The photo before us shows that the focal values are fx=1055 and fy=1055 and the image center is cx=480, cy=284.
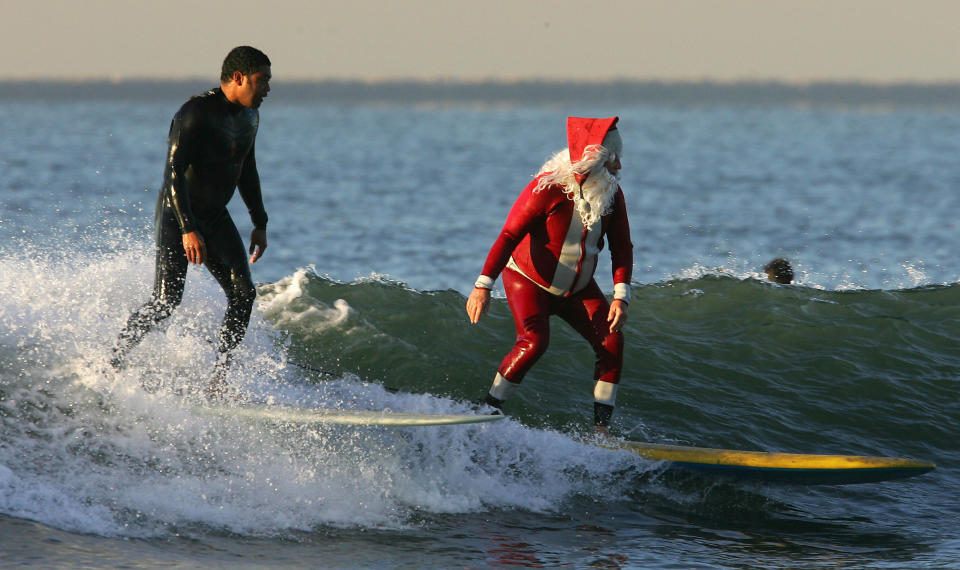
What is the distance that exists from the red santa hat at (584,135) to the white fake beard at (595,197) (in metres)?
0.06

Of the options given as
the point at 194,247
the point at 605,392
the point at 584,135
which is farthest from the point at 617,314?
Answer: the point at 194,247

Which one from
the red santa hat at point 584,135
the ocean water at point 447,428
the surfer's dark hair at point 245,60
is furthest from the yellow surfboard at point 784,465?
the surfer's dark hair at point 245,60

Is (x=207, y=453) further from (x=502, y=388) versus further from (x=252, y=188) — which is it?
(x=502, y=388)

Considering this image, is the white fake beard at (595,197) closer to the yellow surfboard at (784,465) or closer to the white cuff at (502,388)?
the white cuff at (502,388)

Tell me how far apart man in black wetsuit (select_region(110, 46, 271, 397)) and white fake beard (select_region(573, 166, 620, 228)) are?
2069mm

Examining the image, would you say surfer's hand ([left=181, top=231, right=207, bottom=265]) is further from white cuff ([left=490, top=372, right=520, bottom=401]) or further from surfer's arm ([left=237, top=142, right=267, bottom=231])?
white cuff ([left=490, top=372, right=520, bottom=401])

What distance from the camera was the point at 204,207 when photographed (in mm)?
6539

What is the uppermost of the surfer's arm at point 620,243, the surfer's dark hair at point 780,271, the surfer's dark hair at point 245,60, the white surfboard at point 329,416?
the surfer's dark hair at point 245,60

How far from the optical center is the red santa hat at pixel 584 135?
6.63 metres

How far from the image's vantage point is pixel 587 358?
9914mm

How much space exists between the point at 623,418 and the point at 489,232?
13933mm

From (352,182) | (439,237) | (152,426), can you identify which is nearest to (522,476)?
(152,426)

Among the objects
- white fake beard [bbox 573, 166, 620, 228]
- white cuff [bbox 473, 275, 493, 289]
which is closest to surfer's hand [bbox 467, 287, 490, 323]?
white cuff [bbox 473, 275, 493, 289]

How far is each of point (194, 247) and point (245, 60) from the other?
3.88ft
